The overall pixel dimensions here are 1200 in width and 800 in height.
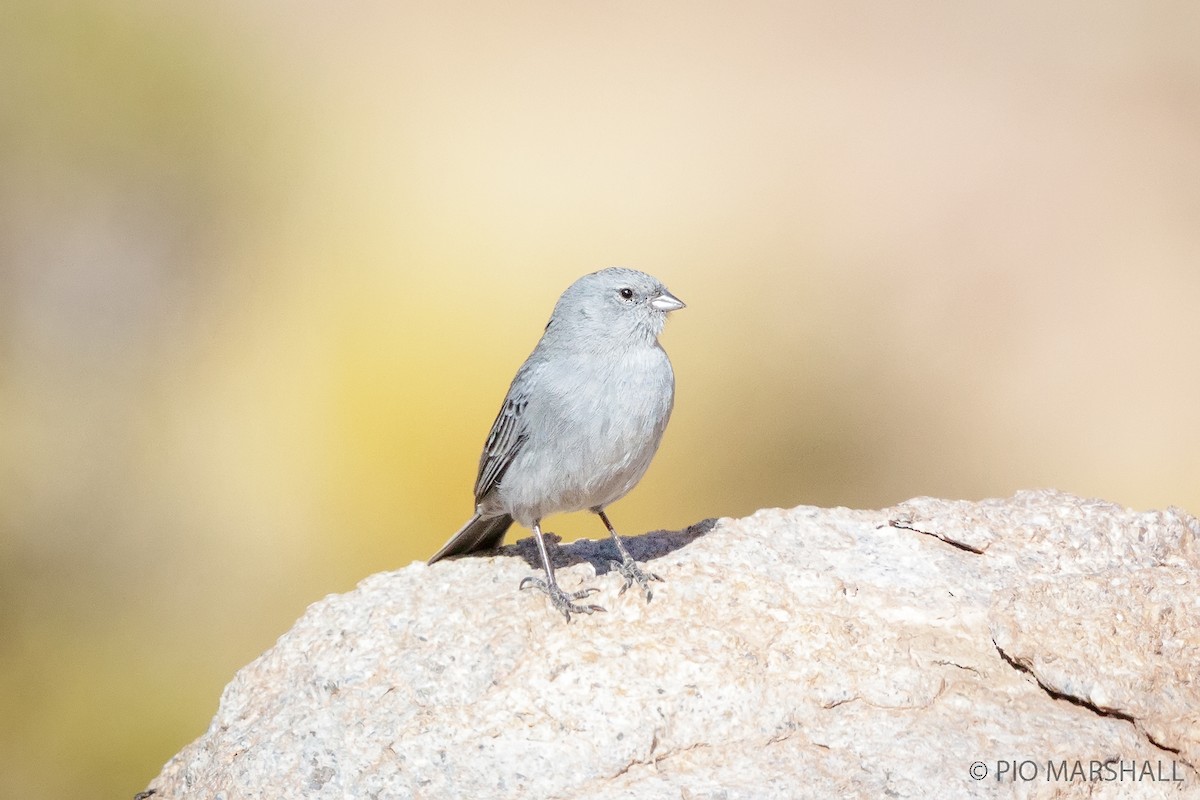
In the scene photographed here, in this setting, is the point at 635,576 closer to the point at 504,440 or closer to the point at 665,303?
the point at 504,440

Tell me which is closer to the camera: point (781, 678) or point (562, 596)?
point (781, 678)

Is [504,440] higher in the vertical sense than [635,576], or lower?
higher

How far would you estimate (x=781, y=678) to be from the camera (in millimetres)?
4363

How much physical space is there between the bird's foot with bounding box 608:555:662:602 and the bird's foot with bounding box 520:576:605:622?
157mm

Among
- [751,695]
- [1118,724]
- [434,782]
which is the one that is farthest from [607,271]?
[1118,724]

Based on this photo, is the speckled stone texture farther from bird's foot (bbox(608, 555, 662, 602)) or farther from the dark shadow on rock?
the dark shadow on rock

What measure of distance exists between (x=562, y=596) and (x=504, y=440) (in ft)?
2.79

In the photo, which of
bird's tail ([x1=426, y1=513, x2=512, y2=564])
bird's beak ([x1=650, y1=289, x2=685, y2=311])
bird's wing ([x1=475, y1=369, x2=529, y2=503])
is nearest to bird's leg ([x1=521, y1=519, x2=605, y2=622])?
bird's wing ([x1=475, y1=369, x2=529, y2=503])

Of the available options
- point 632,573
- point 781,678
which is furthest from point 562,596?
point 781,678

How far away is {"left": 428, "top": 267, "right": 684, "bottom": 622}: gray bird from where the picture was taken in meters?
4.95

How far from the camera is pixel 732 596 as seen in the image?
475 centimetres

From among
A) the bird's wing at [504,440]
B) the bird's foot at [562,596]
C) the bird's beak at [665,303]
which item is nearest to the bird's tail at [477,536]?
the bird's wing at [504,440]

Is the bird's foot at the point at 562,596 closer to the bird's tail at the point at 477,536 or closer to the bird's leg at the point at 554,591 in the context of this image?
the bird's leg at the point at 554,591

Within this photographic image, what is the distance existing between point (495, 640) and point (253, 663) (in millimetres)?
1187
